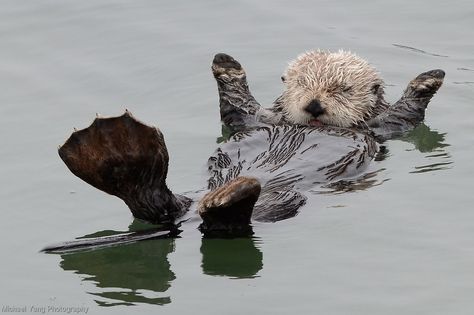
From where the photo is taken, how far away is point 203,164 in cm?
777

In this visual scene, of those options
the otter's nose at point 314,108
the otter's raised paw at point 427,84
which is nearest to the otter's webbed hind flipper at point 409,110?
the otter's raised paw at point 427,84

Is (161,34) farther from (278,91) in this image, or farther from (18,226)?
(18,226)

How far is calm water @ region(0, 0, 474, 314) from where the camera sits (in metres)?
5.79

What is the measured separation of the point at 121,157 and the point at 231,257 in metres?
0.80

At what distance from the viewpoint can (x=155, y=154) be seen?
6.02 metres

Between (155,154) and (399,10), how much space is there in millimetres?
5705

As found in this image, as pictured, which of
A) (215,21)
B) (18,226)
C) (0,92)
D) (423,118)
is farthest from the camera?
(215,21)

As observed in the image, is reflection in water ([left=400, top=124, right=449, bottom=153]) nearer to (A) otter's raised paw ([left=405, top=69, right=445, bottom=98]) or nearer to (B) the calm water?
(B) the calm water

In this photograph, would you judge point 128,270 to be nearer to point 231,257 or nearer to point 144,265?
point 144,265

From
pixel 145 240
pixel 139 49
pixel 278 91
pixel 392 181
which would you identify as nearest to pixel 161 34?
pixel 139 49

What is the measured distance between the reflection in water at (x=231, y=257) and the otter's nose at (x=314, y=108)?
6.09ft

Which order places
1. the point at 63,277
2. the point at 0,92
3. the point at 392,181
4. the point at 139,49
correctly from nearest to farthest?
the point at 63,277
the point at 392,181
the point at 0,92
the point at 139,49

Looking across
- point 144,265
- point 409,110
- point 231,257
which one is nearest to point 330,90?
point 409,110

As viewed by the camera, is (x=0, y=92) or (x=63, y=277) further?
(x=0, y=92)
